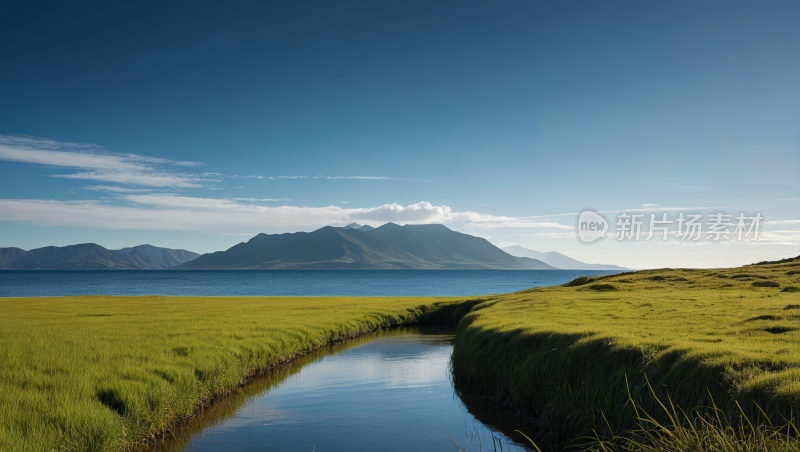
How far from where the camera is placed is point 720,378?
→ 10586mm

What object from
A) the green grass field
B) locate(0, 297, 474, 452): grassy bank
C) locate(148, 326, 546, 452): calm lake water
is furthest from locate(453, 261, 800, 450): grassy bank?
locate(0, 297, 474, 452): grassy bank

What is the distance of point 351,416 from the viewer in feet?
59.9

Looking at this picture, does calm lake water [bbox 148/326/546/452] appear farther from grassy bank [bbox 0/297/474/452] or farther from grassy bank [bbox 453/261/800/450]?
grassy bank [bbox 453/261/800/450]

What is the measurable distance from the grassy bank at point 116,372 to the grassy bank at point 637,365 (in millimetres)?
12854

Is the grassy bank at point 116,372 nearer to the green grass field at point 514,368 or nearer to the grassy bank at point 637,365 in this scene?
the green grass field at point 514,368

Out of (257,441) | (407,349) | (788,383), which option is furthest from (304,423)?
(407,349)

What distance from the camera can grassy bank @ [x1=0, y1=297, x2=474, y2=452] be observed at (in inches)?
462

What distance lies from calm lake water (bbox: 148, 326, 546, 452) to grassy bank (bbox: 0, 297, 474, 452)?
116 centimetres

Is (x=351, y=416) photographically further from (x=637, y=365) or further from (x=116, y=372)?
(x=637, y=365)

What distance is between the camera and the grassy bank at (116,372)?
38.5 ft

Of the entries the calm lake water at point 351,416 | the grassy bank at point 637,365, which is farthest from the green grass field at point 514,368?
the calm lake water at point 351,416

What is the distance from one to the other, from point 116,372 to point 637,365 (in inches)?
722

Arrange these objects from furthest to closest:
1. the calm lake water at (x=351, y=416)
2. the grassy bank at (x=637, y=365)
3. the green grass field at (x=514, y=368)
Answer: the calm lake water at (x=351, y=416)
the green grass field at (x=514, y=368)
the grassy bank at (x=637, y=365)

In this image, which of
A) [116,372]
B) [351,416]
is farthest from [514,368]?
[116,372]
